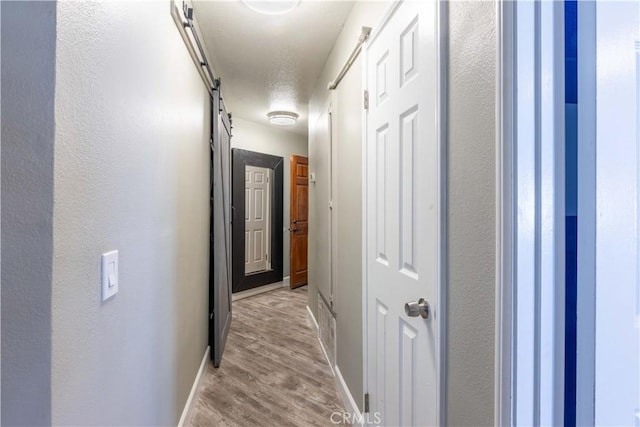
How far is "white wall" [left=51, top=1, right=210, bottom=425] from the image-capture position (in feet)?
2.12

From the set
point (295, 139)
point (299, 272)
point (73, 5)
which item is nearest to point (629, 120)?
point (73, 5)

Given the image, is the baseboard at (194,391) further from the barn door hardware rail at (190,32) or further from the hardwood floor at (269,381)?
the barn door hardware rail at (190,32)

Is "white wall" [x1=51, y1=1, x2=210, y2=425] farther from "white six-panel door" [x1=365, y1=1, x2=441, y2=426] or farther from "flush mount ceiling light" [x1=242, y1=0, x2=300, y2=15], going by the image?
"white six-panel door" [x1=365, y1=1, x2=441, y2=426]

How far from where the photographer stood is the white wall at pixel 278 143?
414 cm

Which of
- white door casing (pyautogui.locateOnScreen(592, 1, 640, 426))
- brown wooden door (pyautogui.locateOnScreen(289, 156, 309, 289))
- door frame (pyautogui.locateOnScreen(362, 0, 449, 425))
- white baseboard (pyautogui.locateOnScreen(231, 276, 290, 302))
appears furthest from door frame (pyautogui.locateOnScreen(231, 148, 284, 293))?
white door casing (pyautogui.locateOnScreen(592, 1, 640, 426))

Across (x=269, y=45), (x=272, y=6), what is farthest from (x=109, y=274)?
(x=269, y=45)

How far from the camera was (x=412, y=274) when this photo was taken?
1.07 m

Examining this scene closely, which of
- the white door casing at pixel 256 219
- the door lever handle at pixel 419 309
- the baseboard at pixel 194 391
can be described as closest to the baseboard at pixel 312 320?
the baseboard at pixel 194 391

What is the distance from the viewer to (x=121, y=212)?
35.9 inches

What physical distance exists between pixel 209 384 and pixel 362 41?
93.7 inches

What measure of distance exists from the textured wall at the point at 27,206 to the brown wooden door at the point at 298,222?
3.83m

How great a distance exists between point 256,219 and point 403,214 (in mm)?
3460

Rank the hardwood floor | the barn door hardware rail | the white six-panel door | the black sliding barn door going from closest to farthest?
the white six-panel door → the barn door hardware rail → the hardwood floor → the black sliding barn door

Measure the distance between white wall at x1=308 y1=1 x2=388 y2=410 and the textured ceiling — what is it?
13 cm
